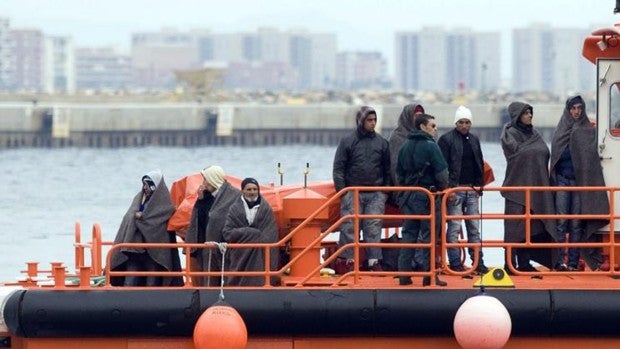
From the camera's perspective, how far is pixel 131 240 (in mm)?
14883

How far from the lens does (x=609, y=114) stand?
14.9 m

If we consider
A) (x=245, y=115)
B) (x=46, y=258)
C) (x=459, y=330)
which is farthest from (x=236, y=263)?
(x=245, y=115)

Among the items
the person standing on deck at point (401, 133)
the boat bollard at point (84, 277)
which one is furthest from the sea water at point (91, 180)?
the boat bollard at point (84, 277)

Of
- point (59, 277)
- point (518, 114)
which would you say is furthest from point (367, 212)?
point (59, 277)

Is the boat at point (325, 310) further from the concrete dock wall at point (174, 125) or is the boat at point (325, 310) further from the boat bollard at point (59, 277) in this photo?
the concrete dock wall at point (174, 125)

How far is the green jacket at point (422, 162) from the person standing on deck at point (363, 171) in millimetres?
585

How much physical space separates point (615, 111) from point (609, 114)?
6 cm

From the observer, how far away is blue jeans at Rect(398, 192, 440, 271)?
47.1 feet

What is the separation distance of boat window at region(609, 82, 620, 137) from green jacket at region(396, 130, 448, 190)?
1.57 m

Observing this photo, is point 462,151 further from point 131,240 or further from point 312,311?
point 131,240

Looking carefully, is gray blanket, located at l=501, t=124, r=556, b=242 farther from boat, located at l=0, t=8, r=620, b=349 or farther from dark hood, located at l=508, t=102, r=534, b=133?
boat, located at l=0, t=8, r=620, b=349

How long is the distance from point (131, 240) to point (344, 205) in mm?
1805

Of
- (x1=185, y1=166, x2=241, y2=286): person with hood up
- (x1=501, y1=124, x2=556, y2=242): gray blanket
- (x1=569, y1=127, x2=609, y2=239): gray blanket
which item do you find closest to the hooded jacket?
(x1=185, y1=166, x2=241, y2=286): person with hood up

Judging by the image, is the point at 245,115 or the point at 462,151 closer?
the point at 462,151
